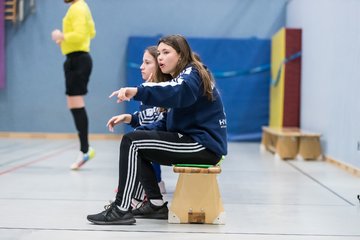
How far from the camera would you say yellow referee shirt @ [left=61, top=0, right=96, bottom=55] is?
4094 mm

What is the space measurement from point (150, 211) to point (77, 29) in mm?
2018

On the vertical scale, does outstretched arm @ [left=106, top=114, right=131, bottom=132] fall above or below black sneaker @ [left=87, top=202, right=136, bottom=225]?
above

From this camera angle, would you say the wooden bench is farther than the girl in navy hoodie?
Yes

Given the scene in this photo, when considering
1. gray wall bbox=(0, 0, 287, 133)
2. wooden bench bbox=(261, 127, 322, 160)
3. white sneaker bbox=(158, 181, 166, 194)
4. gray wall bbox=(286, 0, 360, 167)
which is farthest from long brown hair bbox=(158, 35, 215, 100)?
gray wall bbox=(0, 0, 287, 133)

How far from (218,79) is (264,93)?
26.1 inches

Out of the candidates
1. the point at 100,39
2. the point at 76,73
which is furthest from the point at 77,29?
the point at 100,39

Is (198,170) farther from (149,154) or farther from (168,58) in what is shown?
(168,58)

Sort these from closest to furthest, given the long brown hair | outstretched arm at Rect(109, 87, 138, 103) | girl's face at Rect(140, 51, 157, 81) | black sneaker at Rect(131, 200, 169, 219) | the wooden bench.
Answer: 1. outstretched arm at Rect(109, 87, 138, 103)
2. the long brown hair
3. black sneaker at Rect(131, 200, 169, 219)
4. girl's face at Rect(140, 51, 157, 81)
5. the wooden bench

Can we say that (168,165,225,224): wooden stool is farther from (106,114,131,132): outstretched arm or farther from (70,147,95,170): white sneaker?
(70,147,95,170): white sneaker

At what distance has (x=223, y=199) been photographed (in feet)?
10.1

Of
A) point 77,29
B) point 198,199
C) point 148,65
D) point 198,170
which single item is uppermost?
point 77,29

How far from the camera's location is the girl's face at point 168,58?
2.45 metres

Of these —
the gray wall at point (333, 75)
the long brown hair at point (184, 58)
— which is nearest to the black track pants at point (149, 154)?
the long brown hair at point (184, 58)

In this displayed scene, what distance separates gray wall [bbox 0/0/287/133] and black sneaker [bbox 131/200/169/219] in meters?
5.17
